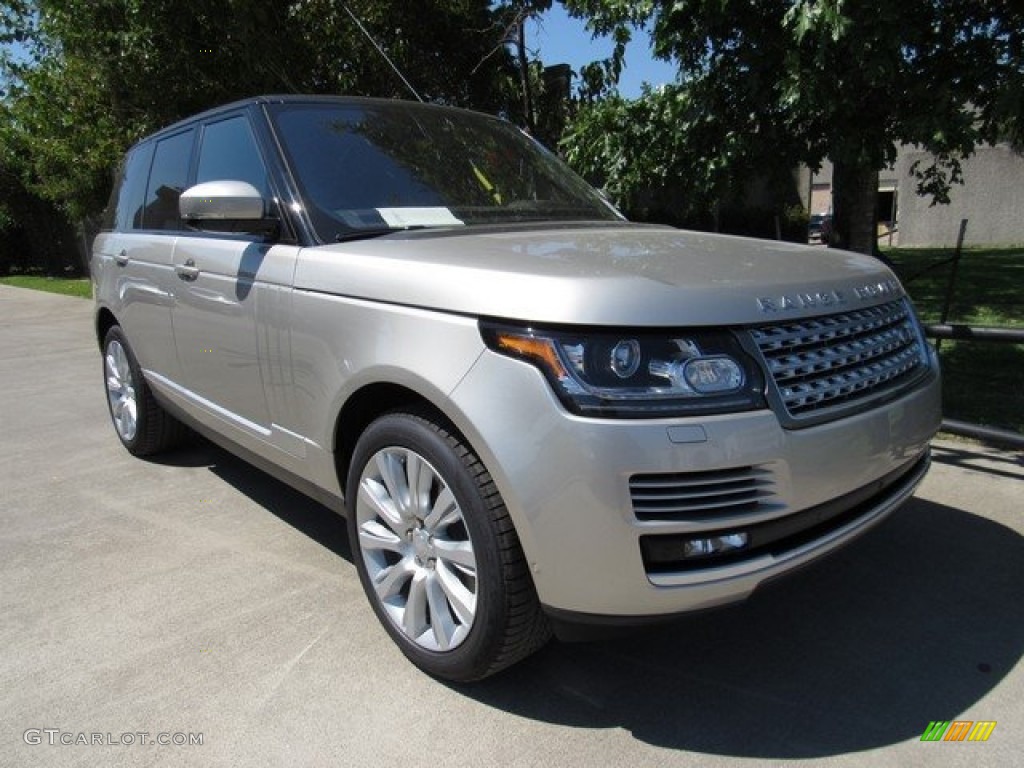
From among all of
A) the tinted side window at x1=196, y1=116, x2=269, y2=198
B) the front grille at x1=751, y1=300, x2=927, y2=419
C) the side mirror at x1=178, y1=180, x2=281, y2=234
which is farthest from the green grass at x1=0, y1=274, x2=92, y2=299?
the front grille at x1=751, y1=300, x2=927, y2=419

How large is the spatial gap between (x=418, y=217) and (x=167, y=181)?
2.00 m

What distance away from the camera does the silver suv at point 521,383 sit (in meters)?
2.02

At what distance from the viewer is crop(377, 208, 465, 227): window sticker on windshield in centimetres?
301

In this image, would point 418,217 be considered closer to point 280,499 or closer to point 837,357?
point 837,357

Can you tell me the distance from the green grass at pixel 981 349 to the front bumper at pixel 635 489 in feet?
11.4

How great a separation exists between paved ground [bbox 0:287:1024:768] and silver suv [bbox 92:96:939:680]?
10.5 inches

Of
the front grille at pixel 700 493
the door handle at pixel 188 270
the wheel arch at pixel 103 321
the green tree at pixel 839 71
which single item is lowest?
the front grille at pixel 700 493

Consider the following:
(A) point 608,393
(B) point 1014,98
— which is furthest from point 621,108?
(A) point 608,393

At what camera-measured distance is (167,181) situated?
4.29m

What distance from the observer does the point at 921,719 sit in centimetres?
234

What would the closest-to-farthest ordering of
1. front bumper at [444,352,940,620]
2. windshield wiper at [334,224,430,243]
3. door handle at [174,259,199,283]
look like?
front bumper at [444,352,940,620], windshield wiper at [334,224,430,243], door handle at [174,259,199,283]

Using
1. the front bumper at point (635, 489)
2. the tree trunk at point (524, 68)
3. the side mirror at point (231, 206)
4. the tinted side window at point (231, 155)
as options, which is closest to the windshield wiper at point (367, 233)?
the side mirror at point (231, 206)

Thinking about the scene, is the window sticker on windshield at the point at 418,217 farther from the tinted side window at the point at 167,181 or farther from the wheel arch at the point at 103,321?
the wheel arch at the point at 103,321
